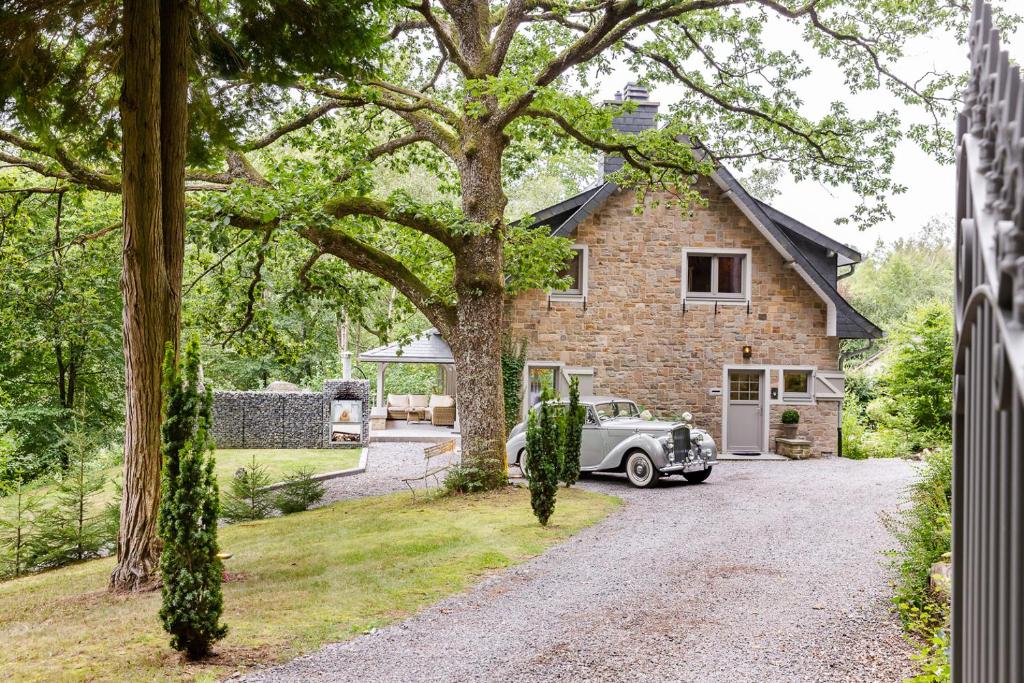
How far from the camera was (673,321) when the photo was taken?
20.3 metres

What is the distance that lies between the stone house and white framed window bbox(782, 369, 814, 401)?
A: 0.03 meters

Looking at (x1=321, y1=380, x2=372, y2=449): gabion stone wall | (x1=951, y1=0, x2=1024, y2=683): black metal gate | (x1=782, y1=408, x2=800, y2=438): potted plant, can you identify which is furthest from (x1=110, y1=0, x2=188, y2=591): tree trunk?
(x1=782, y1=408, x2=800, y2=438): potted plant

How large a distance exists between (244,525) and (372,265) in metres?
4.60

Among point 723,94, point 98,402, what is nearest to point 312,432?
point 98,402

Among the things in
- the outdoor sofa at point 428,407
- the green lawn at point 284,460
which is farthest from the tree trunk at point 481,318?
the outdoor sofa at point 428,407

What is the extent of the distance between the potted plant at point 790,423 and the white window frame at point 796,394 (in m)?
0.31

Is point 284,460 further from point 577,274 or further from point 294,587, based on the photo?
point 294,587

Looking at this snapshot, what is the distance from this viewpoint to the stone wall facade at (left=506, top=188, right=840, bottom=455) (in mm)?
20062

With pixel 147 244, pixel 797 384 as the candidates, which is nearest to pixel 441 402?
pixel 797 384

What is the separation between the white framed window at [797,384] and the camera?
66.9 feet

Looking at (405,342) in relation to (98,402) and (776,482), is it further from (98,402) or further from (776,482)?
(98,402)

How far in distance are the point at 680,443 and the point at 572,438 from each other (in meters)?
2.02

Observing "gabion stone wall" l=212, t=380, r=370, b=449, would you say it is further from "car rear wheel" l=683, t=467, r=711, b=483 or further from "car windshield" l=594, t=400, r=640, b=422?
"car rear wheel" l=683, t=467, r=711, b=483

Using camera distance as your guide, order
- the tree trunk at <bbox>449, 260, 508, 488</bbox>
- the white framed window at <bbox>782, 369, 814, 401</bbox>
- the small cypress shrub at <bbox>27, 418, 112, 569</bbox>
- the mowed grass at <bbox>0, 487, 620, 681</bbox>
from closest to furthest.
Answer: the mowed grass at <bbox>0, 487, 620, 681</bbox> < the small cypress shrub at <bbox>27, 418, 112, 569</bbox> < the tree trunk at <bbox>449, 260, 508, 488</bbox> < the white framed window at <bbox>782, 369, 814, 401</bbox>
